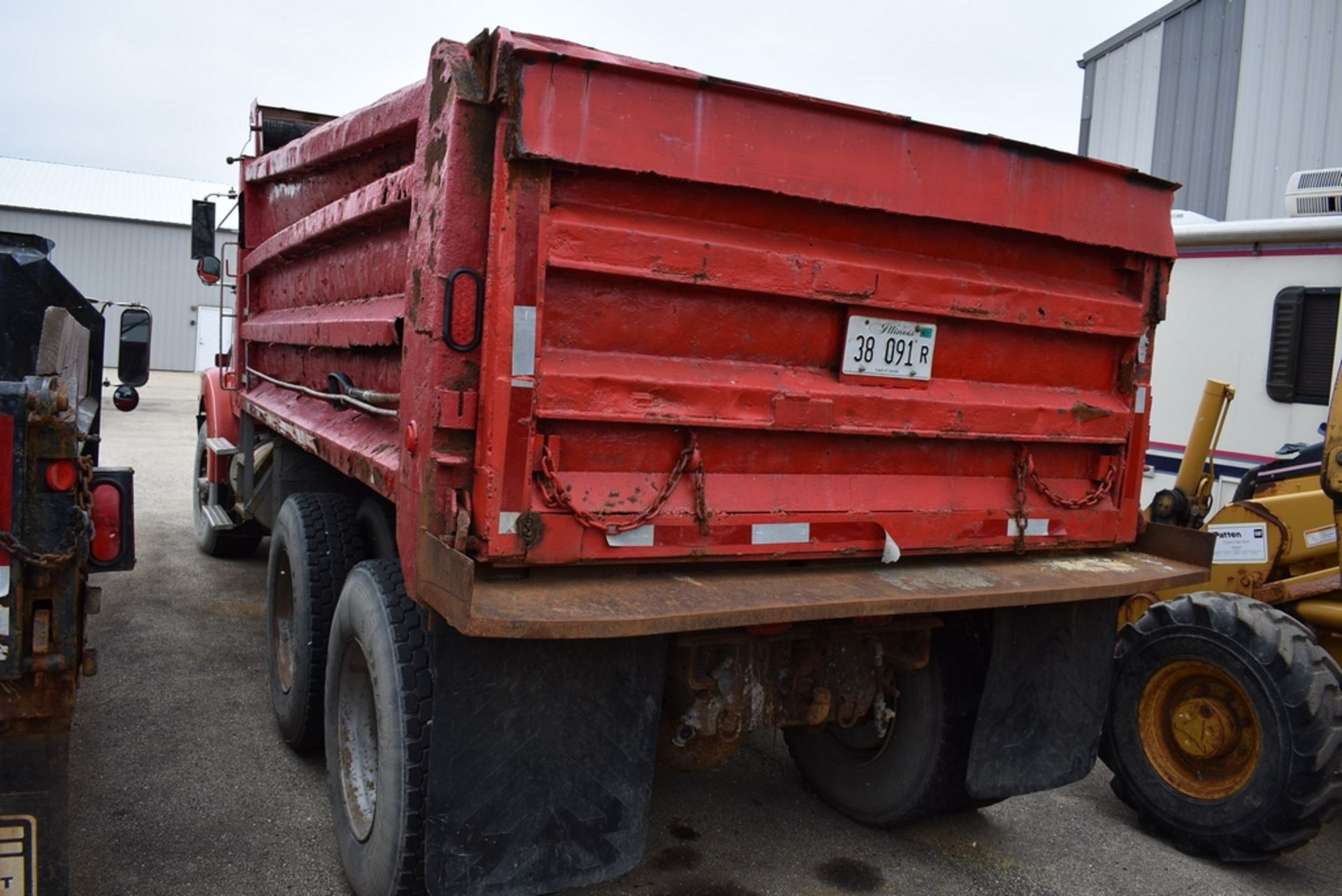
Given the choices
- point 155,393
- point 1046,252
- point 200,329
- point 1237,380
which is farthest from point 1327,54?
point 200,329

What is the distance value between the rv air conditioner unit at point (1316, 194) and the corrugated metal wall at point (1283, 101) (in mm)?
4486

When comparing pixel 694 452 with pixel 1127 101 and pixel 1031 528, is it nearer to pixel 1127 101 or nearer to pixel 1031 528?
pixel 1031 528

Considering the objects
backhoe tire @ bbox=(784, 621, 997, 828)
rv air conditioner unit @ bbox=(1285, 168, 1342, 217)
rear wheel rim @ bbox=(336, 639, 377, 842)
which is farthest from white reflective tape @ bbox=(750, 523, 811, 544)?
rv air conditioner unit @ bbox=(1285, 168, 1342, 217)

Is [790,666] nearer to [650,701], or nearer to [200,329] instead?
[650,701]

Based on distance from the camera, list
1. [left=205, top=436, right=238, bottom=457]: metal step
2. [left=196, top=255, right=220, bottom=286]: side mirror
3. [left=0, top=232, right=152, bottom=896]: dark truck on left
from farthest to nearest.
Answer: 1. [left=196, top=255, right=220, bottom=286]: side mirror
2. [left=205, top=436, right=238, bottom=457]: metal step
3. [left=0, top=232, right=152, bottom=896]: dark truck on left

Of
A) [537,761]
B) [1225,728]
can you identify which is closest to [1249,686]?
[1225,728]

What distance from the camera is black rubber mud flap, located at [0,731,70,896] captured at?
2359 mm

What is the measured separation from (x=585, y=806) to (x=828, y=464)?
1222mm

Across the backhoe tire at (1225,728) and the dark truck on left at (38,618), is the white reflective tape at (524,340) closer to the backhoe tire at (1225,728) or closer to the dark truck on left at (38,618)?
the dark truck on left at (38,618)

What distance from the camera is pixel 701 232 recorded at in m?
2.81

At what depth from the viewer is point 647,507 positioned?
9.03 feet

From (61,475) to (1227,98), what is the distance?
1204 centimetres

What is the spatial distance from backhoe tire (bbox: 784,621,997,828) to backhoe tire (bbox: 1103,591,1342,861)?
81 centimetres

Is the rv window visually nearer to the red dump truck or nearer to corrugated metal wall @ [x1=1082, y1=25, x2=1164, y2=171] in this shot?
the red dump truck
